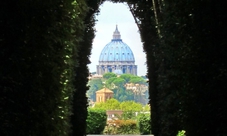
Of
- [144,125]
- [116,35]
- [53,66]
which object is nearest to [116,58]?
[116,35]

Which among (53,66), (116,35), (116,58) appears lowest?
(53,66)

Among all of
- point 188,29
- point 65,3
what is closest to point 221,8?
point 188,29

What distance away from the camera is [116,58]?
38969 millimetres

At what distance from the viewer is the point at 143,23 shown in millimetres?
17031

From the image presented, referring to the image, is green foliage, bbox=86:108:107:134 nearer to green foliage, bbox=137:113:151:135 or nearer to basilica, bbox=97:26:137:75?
green foliage, bbox=137:113:151:135

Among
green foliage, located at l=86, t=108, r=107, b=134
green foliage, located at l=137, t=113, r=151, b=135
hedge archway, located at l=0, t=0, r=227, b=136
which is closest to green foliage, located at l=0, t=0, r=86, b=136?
hedge archway, located at l=0, t=0, r=227, b=136

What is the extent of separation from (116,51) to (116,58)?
1.52 m

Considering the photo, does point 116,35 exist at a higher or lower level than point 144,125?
higher

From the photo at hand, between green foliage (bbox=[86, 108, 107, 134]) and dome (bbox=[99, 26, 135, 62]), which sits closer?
green foliage (bbox=[86, 108, 107, 134])

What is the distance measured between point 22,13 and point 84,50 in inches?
416

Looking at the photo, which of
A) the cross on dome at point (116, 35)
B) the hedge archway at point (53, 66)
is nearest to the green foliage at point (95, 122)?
the cross on dome at point (116, 35)

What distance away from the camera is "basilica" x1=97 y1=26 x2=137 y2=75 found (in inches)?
1467

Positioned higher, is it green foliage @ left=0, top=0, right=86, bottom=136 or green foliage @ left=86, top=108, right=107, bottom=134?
green foliage @ left=86, top=108, right=107, bottom=134

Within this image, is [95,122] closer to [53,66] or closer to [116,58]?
[116,58]
